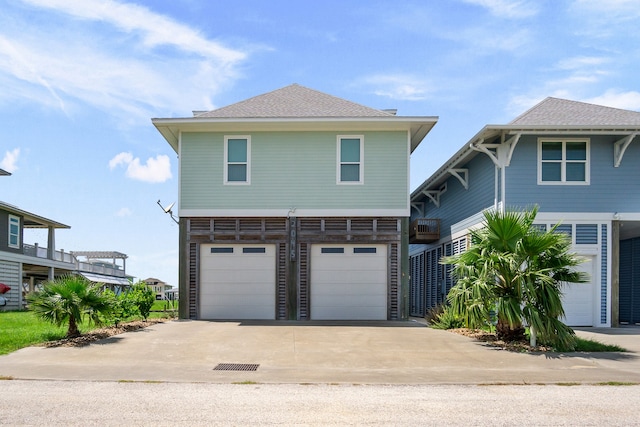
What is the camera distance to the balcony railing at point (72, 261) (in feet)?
102

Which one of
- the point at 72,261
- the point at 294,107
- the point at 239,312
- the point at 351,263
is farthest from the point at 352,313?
the point at 72,261

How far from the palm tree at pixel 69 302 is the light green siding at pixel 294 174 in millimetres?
5156

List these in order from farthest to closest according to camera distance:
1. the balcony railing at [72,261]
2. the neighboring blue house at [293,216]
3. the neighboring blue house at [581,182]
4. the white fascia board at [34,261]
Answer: the balcony railing at [72,261] < the white fascia board at [34,261] < the neighboring blue house at [293,216] < the neighboring blue house at [581,182]

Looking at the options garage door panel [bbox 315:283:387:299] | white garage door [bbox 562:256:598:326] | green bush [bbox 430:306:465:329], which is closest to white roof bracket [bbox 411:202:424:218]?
garage door panel [bbox 315:283:387:299]

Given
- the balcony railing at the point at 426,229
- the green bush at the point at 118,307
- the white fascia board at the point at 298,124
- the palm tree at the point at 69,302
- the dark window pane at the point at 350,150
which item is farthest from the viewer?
the balcony railing at the point at 426,229

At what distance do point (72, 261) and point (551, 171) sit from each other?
112ft

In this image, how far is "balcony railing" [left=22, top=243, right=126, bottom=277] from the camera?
102 ft

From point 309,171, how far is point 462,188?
613cm

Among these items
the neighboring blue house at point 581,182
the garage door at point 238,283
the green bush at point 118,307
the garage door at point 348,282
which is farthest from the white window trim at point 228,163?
the neighboring blue house at point 581,182

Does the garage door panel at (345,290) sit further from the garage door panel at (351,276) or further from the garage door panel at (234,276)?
the garage door panel at (234,276)

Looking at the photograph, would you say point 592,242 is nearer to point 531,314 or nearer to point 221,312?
point 531,314

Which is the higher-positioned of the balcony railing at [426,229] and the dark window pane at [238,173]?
the dark window pane at [238,173]

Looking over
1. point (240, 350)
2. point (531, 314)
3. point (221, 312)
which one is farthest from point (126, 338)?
point (531, 314)

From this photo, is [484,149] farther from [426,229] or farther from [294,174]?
[426,229]
